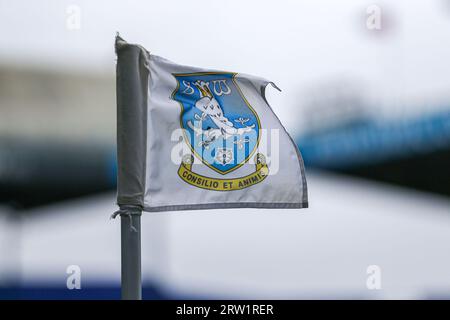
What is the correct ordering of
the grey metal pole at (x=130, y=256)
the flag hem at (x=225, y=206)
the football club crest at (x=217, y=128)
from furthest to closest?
1. the football club crest at (x=217, y=128)
2. the flag hem at (x=225, y=206)
3. the grey metal pole at (x=130, y=256)

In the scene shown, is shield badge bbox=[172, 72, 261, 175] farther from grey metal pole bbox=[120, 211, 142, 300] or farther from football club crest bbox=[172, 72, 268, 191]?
grey metal pole bbox=[120, 211, 142, 300]

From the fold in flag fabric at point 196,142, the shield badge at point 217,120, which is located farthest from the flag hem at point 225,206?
the shield badge at point 217,120

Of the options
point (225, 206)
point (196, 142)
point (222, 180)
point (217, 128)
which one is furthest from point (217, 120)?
point (225, 206)

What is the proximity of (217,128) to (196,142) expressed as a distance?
0.12 m

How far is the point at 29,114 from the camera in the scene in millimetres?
6707

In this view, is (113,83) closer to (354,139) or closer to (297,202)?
(354,139)

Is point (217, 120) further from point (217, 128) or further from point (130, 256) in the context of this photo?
point (130, 256)

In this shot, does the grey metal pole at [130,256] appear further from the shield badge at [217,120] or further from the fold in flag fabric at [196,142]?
the shield badge at [217,120]

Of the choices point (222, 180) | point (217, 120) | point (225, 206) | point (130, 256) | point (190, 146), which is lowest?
point (130, 256)

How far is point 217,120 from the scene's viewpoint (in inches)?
157

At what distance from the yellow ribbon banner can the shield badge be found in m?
0.05

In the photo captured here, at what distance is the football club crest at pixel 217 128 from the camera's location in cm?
394

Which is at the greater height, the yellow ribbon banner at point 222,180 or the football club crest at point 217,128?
the football club crest at point 217,128
